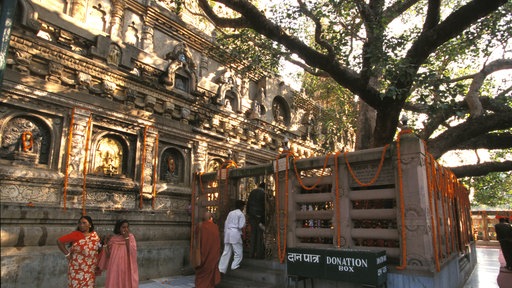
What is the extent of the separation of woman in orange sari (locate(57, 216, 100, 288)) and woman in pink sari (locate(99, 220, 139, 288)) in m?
0.27

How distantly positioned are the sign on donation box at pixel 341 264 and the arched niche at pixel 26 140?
637 centimetres

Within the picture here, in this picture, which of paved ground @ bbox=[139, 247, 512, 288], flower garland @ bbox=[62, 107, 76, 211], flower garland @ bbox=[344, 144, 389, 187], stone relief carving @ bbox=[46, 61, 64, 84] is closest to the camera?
flower garland @ bbox=[344, 144, 389, 187]

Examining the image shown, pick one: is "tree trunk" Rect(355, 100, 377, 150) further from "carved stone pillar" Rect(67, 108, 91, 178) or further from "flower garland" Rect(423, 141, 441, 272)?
"carved stone pillar" Rect(67, 108, 91, 178)

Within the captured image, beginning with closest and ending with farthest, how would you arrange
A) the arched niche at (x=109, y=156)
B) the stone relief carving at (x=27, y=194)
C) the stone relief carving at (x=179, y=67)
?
the stone relief carving at (x=27, y=194)
the arched niche at (x=109, y=156)
the stone relief carving at (x=179, y=67)

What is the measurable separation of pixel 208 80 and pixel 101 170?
17.7 ft

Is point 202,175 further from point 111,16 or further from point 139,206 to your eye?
point 111,16

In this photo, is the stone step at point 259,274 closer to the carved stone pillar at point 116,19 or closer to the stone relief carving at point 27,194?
the stone relief carving at point 27,194

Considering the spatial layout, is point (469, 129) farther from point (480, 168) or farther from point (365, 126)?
point (480, 168)

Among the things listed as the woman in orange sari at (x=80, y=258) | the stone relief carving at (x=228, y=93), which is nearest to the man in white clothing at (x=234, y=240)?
the woman in orange sari at (x=80, y=258)

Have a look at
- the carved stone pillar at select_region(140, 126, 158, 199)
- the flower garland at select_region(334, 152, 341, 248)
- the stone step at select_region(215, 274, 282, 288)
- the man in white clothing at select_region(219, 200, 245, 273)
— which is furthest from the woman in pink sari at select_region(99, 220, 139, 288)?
the flower garland at select_region(334, 152, 341, 248)

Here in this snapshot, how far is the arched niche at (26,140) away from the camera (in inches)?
304

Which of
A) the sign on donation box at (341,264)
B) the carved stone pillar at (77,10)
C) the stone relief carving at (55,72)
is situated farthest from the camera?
the carved stone pillar at (77,10)

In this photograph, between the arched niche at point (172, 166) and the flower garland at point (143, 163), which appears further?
the arched niche at point (172, 166)

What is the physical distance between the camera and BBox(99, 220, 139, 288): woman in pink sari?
5.99m
